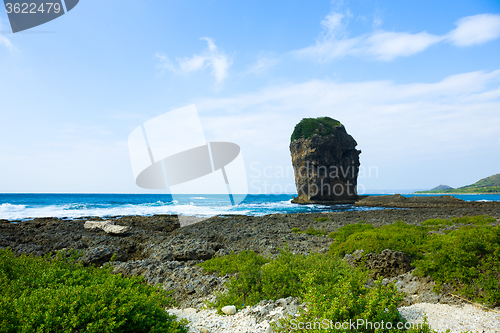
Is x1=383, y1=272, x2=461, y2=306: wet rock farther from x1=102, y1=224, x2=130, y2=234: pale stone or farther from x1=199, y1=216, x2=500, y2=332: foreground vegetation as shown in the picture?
x1=102, y1=224, x2=130, y2=234: pale stone

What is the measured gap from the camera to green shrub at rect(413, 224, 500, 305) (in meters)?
4.59

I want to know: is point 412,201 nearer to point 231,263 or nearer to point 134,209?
point 134,209

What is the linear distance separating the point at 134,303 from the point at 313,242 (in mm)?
10268

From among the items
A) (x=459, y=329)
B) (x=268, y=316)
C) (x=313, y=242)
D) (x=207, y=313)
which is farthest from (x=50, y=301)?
(x=313, y=242)

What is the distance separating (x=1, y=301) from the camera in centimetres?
384

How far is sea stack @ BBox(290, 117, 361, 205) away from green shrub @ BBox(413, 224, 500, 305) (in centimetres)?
6242

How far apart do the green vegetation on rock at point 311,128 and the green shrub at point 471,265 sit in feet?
222

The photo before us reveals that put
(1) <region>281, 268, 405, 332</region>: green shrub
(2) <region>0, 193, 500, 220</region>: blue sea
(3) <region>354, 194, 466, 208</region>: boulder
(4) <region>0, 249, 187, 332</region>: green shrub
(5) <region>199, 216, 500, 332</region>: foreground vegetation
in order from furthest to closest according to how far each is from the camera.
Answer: (3) <region>354, 194, 466, 208</region>: boulder → (2) <region>0, 193, 500, 220</region>: blue sea → (5) <region>199, 216, 500, 332</region>: foreground vegetation → (1) <region>281, 268, 405, 332</region>: green shrub → (4) <region>0, 249, 187, 332</region>: green shrub

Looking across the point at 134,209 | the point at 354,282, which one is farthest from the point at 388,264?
the point at 134,209

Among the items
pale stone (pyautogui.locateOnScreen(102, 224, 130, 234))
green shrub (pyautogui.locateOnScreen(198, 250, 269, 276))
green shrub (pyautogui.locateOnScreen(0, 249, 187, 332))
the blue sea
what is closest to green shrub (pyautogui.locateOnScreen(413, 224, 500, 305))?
green shrub (pyautogui.locateOnScreen(198, 250, 269, 276))

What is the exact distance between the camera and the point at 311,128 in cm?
7438

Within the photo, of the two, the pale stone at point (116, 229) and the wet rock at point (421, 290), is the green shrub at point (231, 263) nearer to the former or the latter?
the wet rock at point (421, 290)

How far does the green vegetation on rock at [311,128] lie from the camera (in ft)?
238

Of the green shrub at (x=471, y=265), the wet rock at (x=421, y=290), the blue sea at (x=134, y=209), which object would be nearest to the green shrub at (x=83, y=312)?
the wet rock at (x=421, y=290)
